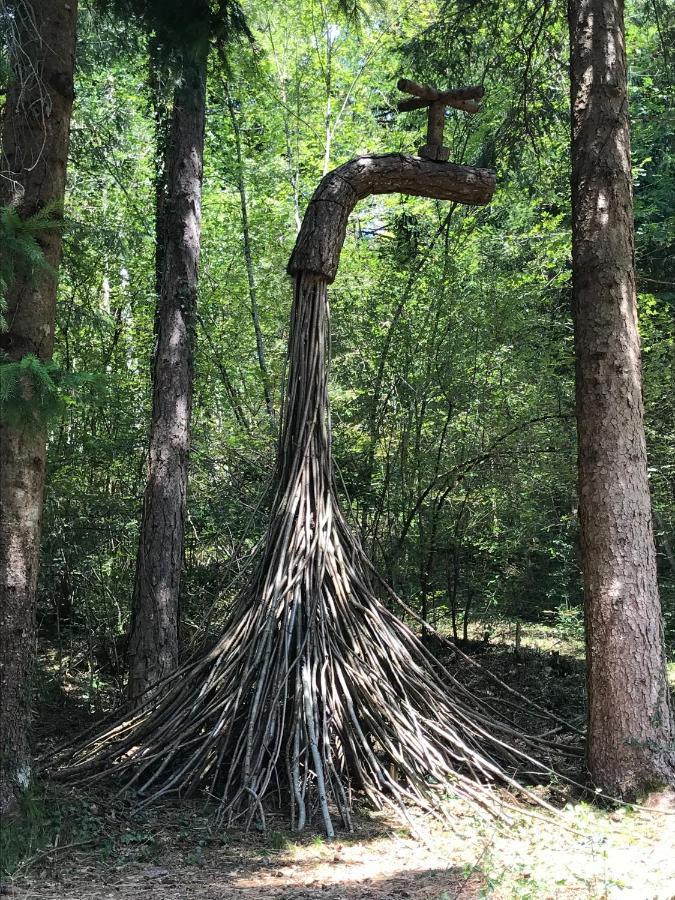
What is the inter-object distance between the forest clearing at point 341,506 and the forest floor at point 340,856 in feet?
0.06

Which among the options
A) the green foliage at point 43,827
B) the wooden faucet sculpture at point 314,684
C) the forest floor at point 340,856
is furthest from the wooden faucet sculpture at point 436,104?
the green foliage at point 43,827

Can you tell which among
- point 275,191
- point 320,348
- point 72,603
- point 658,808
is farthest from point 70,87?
point 275,191

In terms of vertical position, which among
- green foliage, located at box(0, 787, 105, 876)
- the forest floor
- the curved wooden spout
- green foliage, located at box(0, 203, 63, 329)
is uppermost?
the curved wooden spout

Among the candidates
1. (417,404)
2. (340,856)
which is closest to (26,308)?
(340,856)

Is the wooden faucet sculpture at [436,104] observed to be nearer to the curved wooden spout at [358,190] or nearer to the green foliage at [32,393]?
the curved wooden spout at [358,190]

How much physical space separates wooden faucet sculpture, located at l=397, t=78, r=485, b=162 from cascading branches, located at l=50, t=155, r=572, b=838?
105mm

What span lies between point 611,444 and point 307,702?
186cm

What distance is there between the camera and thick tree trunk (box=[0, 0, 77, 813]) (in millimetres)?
2891

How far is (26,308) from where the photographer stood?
9.99ft

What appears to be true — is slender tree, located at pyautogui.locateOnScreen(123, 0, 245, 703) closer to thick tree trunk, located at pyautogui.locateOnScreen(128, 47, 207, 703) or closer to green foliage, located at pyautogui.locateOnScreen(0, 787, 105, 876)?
thick tree trunk, located at pyautogui.locateOnScreen(128, 47, 207, 703)

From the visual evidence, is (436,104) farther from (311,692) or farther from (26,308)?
(311,692)

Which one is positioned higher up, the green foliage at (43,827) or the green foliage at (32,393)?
the green foliage at (32,393)

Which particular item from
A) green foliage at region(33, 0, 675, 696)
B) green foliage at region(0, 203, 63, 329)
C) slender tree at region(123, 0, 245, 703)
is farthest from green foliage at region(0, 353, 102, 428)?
green foliage at region(33, 0, 675, 696)

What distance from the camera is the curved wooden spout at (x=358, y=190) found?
4.03 meters
